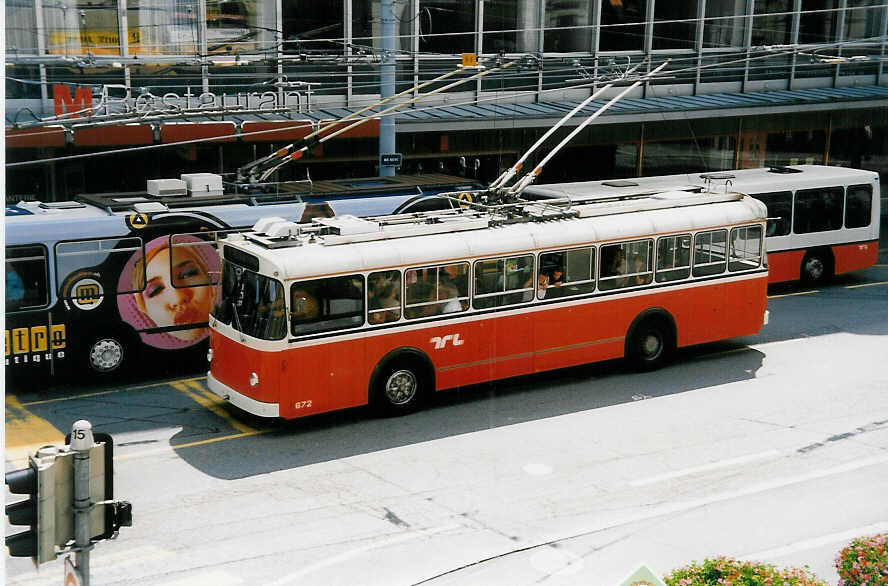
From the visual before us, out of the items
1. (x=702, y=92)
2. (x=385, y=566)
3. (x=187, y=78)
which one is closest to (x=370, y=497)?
(x=385, y=566)

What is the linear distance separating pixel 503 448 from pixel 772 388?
4.90 m

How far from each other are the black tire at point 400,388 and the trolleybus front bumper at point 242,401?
1475 mm

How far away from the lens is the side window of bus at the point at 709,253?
17.4 m

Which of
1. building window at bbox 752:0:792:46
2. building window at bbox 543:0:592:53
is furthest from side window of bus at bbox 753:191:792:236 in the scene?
building window at bbox 752:0:792:46

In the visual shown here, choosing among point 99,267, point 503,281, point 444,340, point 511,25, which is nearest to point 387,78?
point 511,25

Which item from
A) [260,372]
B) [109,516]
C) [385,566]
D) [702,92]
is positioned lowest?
[385,566]

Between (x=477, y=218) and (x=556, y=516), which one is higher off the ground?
(x=477, y=218)

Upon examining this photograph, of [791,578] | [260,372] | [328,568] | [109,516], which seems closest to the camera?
[109,516]

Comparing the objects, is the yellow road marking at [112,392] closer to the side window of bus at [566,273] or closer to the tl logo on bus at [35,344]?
the tl logo on bus at [35,344]

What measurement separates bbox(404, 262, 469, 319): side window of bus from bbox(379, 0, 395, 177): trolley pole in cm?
609

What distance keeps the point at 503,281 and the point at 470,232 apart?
0.82 meters

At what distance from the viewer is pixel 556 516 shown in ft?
38.8

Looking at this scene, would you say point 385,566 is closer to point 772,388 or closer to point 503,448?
point 503,448

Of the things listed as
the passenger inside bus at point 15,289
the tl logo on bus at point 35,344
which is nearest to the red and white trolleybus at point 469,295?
the tl logo on bus at point 35,344
